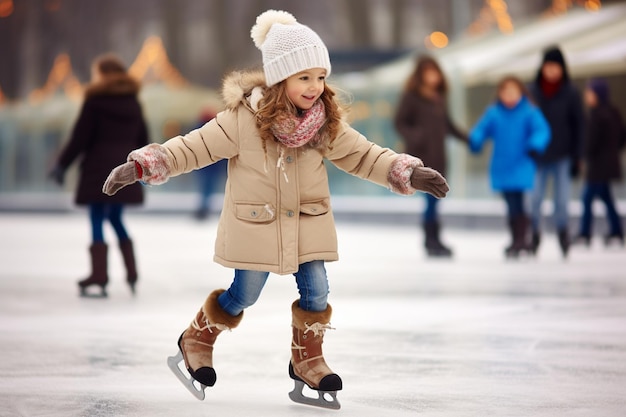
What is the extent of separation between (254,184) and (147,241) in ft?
36.4

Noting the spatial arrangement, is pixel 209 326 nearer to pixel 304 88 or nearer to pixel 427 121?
pixel 304 88

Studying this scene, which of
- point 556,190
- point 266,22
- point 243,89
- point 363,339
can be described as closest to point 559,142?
point 556,190

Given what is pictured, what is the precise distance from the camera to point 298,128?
5418mm

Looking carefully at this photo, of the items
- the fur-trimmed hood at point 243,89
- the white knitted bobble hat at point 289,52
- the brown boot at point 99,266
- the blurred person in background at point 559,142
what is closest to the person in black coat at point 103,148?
the brown boot at point 99,266

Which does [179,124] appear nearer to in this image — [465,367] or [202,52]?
[202,52]

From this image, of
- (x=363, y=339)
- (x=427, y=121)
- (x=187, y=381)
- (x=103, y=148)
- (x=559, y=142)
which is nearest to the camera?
(x=187, y=381)

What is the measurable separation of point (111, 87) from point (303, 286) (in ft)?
14.8

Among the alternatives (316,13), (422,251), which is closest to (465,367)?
(422,251)

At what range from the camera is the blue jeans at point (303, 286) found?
218 inches

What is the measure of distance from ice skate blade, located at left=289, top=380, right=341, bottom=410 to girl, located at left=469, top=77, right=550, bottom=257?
7.26 meters

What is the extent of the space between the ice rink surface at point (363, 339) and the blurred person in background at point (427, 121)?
45 cm

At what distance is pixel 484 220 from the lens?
1828 cm

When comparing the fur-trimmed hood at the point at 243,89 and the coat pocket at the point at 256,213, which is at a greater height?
the fur-trimmed hood at the point at 243,89

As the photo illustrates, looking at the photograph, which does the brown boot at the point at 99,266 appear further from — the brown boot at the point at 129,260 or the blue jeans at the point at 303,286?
the blue jeans at the point at 303,286
